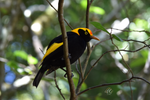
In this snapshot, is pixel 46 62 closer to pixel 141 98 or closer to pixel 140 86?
pixel 141 98

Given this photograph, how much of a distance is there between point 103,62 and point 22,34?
312cm

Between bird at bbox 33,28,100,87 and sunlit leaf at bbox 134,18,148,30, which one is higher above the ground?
bird at bbox 33,28,100,87

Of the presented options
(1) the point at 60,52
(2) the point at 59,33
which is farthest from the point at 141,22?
Result: (1) the point at 60,52

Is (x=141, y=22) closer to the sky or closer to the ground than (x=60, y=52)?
closer to the ground

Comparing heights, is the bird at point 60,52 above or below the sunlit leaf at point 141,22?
above

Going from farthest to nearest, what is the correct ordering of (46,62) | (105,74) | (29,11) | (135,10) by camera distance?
(135,10)
(105,74)
(29,11)
(46,62)

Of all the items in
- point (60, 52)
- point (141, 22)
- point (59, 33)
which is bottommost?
point (141, 22)

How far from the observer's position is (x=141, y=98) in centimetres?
381

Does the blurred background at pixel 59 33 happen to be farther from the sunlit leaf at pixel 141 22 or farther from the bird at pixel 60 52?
the bird at pixel 60 52

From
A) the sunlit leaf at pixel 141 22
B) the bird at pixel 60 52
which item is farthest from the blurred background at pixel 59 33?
the bird at pixel 60 52

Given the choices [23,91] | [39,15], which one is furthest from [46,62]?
[23,91]

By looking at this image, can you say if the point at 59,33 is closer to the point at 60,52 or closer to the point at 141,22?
the point at 141,22

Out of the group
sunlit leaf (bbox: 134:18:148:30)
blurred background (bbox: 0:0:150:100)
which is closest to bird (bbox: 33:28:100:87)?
blurred background (bbox: 0:0:150:100)

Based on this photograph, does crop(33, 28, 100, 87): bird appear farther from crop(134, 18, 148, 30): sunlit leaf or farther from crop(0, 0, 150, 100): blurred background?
crop(134, 18, 148, 30): sunlit leaf
